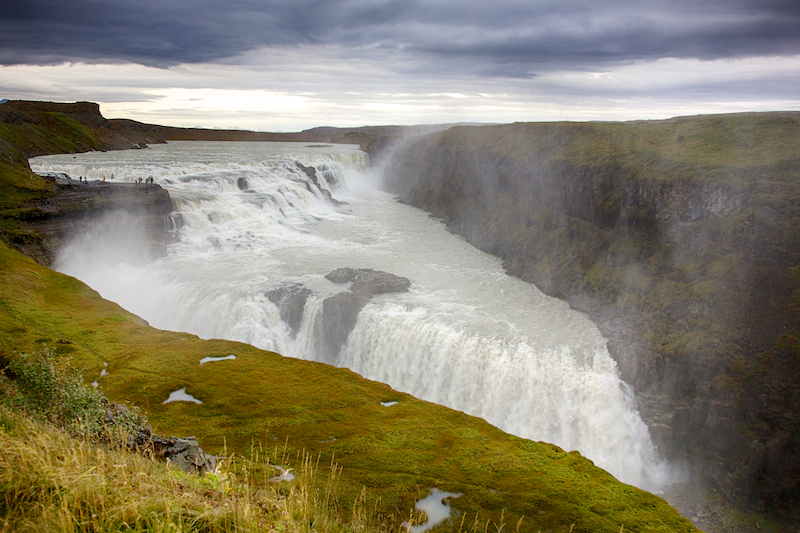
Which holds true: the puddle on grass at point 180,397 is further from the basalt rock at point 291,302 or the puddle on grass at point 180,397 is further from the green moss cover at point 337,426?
the basalt rock at point 291,302

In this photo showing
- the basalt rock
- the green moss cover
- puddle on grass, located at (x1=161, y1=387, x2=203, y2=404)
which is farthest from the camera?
the basalt rock

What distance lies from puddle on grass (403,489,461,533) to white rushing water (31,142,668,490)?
1241cm

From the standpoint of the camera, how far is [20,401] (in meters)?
8.88

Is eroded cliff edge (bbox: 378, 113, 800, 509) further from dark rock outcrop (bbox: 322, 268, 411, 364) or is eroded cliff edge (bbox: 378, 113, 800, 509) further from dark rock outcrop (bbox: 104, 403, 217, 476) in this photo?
dark rock outcrop (bbox: 104, 403, 217, 476)

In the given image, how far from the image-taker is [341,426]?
45.0 feet

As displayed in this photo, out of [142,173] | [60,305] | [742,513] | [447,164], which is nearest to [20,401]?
[60,305]

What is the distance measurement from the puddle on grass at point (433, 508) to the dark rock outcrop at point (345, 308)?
1691 centimetres

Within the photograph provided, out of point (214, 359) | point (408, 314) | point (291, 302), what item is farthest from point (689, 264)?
point (214, 359)

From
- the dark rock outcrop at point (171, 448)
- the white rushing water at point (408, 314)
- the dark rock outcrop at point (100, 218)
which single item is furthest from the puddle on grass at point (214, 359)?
the dark rock outcrop at point (100, 218)

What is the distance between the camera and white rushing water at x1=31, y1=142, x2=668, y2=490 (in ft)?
72.3

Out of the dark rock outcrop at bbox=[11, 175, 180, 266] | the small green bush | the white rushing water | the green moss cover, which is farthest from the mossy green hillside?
the dark rock outcrop at bbox=[11, 175, 180, 266]

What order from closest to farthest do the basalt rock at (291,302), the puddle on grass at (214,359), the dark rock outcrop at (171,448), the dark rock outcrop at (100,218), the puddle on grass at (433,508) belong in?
the dark rock outcrop at (171,448), the puddle on grass at (433,508), the puddle on grass at (214,359), the basalt rock at (291,302), the dark rock outcrop at (100,218)

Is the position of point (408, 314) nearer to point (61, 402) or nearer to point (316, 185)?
point (61, 402)

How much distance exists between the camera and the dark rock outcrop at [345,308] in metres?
27.3
